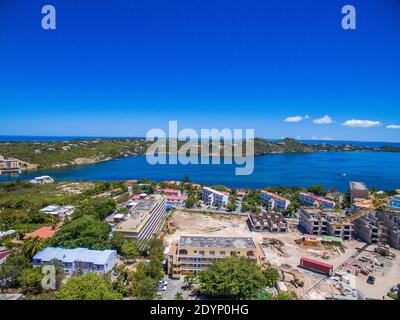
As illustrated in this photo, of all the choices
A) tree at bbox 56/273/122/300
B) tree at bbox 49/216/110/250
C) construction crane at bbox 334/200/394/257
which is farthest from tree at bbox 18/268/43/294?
construction crane at bbox 334/200/394/257

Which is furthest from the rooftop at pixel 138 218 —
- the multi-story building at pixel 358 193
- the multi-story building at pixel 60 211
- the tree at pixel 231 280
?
the multi-story building at pixel 358 193

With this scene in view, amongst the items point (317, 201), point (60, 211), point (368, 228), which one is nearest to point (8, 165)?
point (60, 211)

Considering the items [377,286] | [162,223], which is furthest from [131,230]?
[377,286]

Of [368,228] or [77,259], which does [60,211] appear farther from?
[368,228]

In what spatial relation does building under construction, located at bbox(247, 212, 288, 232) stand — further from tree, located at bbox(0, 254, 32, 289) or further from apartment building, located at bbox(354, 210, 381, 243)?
tree, located at bbox(0, 254, 32, 289)

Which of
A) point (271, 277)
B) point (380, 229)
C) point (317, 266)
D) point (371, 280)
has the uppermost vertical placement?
point (380, 229)

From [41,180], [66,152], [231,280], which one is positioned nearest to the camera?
[231,280]
